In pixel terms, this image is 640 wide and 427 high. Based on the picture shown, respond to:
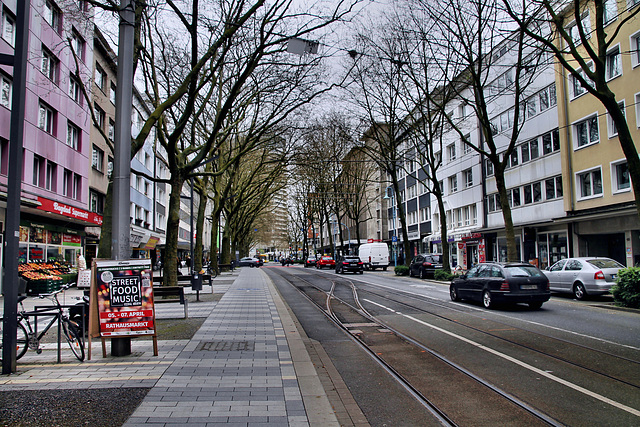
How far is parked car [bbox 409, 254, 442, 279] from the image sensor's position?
32625mm

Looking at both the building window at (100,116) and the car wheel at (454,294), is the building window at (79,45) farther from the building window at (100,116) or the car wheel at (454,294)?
the car wheel at (454,294)

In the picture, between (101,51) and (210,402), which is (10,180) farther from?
(101,51)

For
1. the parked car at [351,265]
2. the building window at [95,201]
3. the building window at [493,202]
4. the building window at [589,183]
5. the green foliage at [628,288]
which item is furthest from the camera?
the parked car at [351,265]

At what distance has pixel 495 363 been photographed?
744 cm

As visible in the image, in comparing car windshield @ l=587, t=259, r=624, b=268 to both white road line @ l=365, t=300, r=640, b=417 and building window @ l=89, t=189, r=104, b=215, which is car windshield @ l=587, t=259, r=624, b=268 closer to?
white road line @ l=365, t=300, r=640, b=417

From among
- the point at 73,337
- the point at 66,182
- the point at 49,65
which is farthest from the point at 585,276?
the point at 49,65

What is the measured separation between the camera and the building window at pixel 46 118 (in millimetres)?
24469

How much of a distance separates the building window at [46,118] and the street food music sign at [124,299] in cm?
2051

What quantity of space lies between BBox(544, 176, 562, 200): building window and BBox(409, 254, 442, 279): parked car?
26.6 ft

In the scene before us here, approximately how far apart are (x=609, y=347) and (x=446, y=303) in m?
8.06

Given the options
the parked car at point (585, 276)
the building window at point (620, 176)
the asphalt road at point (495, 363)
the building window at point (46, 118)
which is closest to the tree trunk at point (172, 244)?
the asphalt road at point (495, 363)

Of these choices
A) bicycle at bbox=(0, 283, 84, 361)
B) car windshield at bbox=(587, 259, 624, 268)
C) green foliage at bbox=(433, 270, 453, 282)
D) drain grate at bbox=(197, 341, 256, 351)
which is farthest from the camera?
green foliage at bbox=(433, 270, 453, 282)

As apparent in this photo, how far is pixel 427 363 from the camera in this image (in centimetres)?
760

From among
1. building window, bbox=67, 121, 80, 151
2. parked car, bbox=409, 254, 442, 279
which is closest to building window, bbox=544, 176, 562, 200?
parked car, bbox=409, 254, 442, 279
